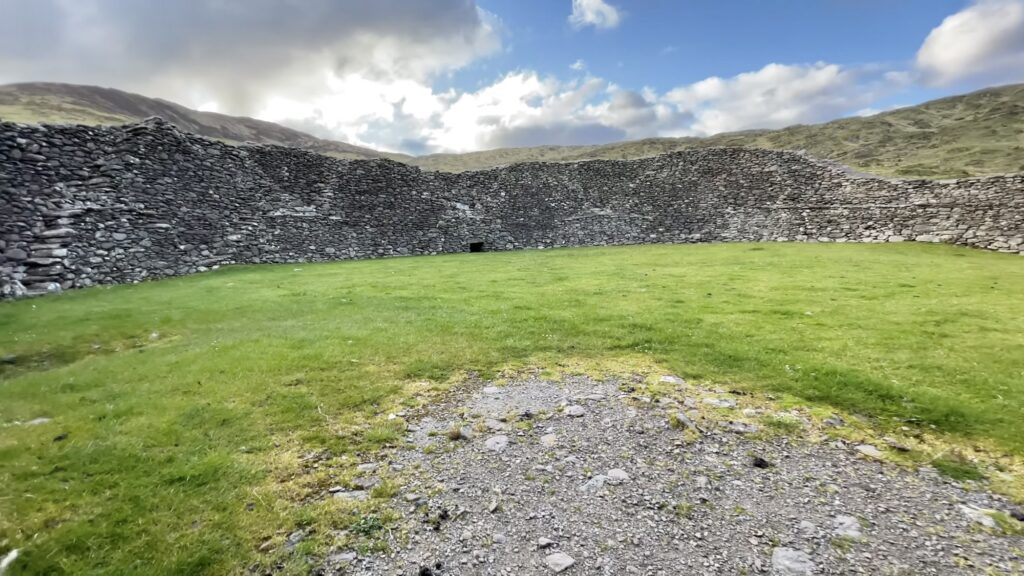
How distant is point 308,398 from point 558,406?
4.18m

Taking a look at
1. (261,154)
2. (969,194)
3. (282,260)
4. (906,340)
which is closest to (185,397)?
(906,340)

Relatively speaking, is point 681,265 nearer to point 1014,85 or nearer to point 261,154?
point 261,154

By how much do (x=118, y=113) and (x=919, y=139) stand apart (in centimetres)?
15897

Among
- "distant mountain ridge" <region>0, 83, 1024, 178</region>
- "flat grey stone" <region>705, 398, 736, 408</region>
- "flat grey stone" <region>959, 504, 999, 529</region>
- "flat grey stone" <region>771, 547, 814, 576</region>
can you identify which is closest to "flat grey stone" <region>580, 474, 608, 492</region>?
"flat grey stone" <region>771, 547, 814, 576</region>

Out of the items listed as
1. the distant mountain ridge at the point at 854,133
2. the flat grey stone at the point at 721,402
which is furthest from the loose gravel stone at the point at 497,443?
Answer: the distant mountain ridge at the point at 854,133

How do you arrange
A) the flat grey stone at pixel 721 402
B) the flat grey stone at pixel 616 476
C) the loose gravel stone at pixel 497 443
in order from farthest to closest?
the flat grey stone at pixel 721 402 < the loose gravel stone at pixel 497 443 < the flat grey stone at pixel 616 476

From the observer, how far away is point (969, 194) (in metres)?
28.1

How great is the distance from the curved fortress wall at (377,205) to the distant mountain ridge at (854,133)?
10612mm

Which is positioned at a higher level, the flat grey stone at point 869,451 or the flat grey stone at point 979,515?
the flat grey stone at point 979,515

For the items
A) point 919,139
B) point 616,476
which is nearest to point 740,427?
point 616,476

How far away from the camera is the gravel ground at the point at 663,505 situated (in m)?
4.36

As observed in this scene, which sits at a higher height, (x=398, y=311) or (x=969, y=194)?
(x=969, y=194)

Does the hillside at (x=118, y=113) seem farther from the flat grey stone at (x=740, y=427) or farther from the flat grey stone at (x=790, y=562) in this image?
the flat grey stone at (x=790, y=562)

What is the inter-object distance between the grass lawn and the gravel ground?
1026mm
